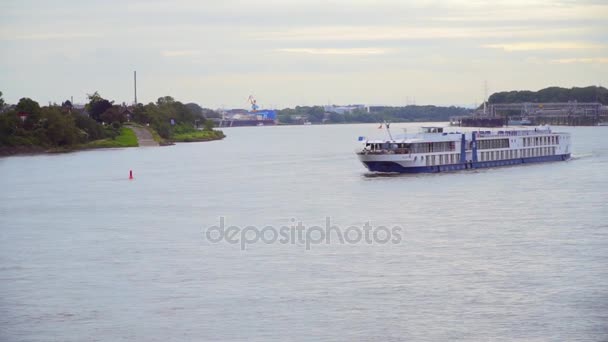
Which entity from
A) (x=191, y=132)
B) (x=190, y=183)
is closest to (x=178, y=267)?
(x=190, y=183)

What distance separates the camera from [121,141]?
113 meters

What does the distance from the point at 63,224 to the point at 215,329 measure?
18723 mm

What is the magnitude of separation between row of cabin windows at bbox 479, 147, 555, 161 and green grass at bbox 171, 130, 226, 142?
66.5 meters

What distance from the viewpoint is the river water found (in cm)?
2264

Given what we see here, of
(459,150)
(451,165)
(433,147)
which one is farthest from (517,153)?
(433,147)

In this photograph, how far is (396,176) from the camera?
61.1 metres

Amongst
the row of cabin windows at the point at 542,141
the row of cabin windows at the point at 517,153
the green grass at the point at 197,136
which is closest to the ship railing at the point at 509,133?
the row of cabin windows at the point at 542,141

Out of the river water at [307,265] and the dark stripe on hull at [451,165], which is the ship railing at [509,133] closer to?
the dark stripe on hull at [451,165]

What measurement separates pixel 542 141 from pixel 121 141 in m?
53.5

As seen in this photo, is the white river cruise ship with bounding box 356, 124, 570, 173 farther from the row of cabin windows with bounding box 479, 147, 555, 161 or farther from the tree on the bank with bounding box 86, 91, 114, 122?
the tree on the bank with bounding box 86, 91, 114, 122

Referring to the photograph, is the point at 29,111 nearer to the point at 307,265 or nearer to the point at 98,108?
the point at 98,108

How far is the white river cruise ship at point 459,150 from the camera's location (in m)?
62.4

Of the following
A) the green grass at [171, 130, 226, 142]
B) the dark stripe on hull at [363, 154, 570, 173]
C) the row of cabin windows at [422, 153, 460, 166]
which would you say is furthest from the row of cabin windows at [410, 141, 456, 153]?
the green grass at [171, 130, 226, 142]

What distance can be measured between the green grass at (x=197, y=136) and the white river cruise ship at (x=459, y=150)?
65.8 m
